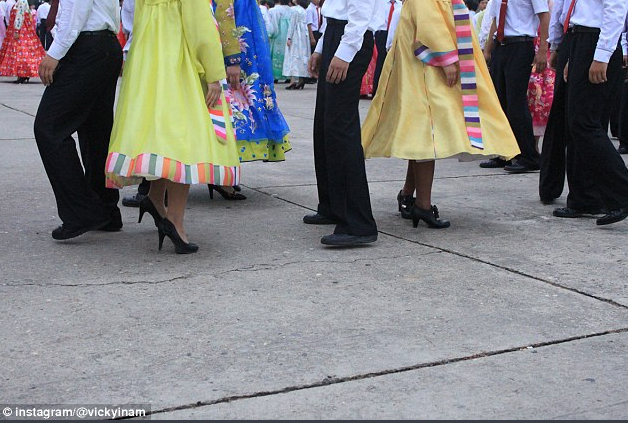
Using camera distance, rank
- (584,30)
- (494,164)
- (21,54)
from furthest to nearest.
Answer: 1. (21,54)
2. (494,164)
3. (584,30)

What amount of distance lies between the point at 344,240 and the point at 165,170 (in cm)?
106

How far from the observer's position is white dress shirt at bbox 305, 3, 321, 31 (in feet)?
64.4

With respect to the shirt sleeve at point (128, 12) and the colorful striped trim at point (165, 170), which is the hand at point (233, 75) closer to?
the shirt sleeve at point (128, 12)

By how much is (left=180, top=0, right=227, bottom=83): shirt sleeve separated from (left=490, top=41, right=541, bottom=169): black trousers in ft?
12.3

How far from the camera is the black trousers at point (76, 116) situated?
517cm

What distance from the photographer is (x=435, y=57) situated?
18.6 feet

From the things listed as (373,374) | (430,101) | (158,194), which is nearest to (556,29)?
(430,101)

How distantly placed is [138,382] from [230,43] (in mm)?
3148

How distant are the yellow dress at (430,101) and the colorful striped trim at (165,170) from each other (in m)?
1.17

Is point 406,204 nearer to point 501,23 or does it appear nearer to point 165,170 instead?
point 165,170

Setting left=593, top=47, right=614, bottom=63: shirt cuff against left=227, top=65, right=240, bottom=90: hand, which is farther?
left=227, top=65, right=240, bottom=90: hand

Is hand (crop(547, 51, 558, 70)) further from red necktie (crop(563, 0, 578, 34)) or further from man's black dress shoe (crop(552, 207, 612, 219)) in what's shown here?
man's black dress shoe (crop(552, 207, 612, 219))

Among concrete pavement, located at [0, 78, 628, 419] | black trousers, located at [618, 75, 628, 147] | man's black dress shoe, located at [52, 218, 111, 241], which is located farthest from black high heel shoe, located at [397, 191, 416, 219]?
black trousers, located at [618, 75, 628, 147]

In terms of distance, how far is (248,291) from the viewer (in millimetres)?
4402
